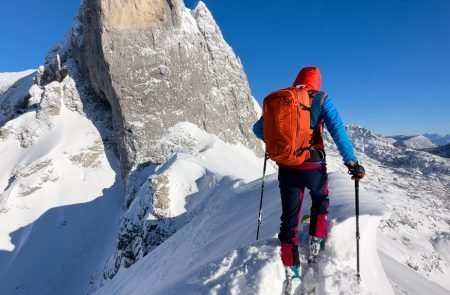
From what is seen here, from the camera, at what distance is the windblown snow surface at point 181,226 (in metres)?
4.60

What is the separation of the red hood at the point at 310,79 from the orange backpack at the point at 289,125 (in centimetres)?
23

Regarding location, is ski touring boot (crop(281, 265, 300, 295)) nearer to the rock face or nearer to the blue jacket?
the blue jacket

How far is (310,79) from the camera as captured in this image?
468 cm

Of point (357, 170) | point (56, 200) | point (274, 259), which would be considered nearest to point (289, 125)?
point (357, 170)

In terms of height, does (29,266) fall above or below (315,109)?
below

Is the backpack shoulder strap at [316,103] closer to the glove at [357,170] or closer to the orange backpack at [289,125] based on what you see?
the orange backpack at [289,125]

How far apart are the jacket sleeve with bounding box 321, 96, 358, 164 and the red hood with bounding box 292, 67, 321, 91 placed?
Answer: 1.14ft

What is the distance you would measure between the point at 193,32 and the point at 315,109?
3840 cm

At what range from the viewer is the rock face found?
34312 millimetres

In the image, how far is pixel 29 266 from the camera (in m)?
26.9

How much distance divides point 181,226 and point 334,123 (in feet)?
52.7

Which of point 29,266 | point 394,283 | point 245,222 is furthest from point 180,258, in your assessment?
point 29,266

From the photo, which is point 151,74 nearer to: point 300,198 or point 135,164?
point 135,164

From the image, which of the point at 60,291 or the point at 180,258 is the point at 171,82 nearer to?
the point at 60,291
